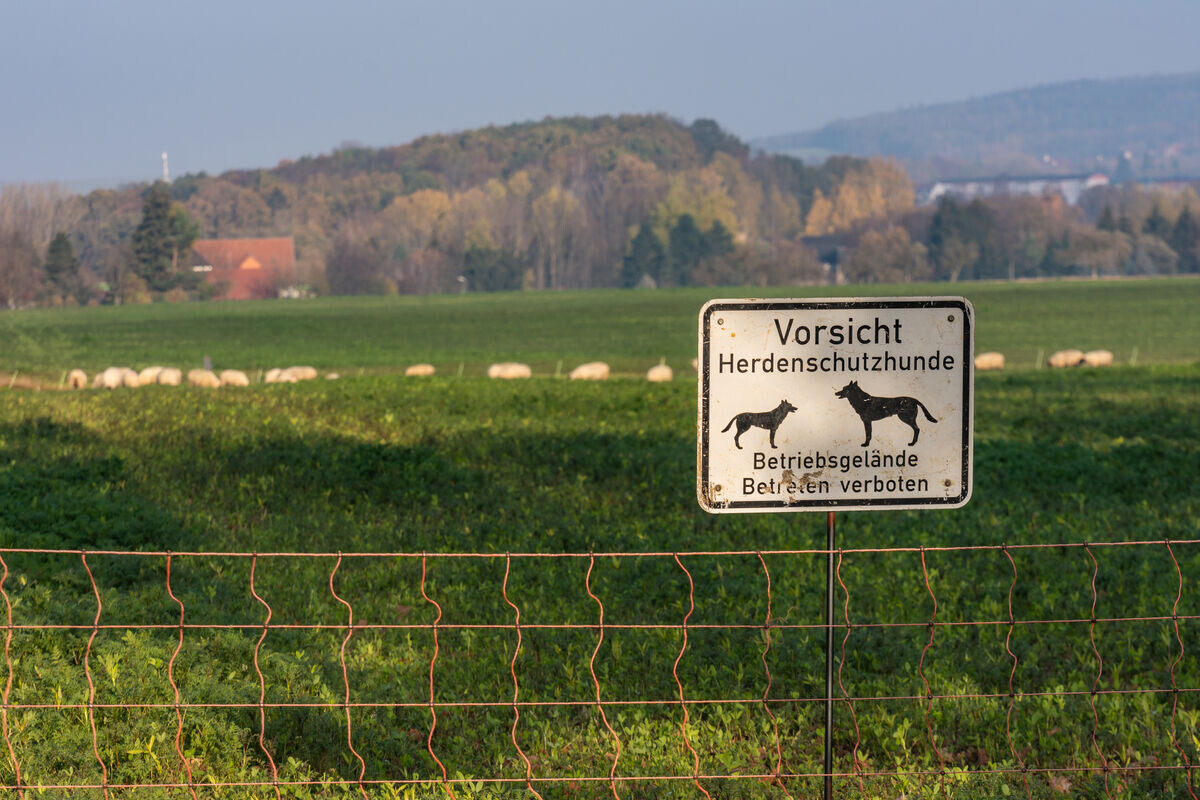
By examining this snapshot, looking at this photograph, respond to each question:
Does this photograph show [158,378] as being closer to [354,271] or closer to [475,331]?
[475,331]

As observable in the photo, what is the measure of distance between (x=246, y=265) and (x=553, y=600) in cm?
16793

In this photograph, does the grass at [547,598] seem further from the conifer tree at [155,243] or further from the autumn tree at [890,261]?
the autumn tree at [890,261]

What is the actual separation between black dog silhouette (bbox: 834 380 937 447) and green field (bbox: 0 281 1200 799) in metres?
2.30

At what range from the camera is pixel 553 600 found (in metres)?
10.6

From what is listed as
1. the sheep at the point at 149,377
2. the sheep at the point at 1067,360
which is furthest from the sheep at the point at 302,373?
the sheep at the point at 1067,360

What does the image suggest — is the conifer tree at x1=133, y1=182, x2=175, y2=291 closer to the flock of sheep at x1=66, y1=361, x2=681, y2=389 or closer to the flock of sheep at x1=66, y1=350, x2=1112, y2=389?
the flock of sheep at x1=66, y1=350, x2=1112, y2=389

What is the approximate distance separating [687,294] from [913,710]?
134441 millimetres

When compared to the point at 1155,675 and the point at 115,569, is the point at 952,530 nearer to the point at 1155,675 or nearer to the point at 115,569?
the point at 1155,675

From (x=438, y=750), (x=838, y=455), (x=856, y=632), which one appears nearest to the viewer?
(x=838, y=455)

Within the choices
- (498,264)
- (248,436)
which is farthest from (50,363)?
(498,264)

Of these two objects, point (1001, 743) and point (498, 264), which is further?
point (498, 264)

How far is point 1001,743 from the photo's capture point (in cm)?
753

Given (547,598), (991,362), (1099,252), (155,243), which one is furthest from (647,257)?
(547,598)

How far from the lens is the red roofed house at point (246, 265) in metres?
156
